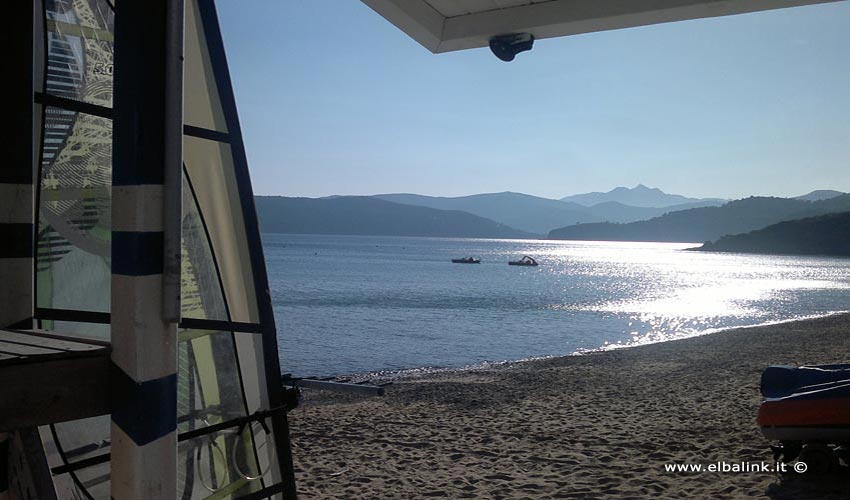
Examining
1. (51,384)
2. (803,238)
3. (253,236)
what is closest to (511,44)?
(253,236)

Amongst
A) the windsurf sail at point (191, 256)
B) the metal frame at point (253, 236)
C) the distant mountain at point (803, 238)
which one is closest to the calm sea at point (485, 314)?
the metal frame at point (253, 236)

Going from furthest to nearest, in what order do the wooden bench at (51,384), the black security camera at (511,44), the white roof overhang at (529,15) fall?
1. the black security camera at (511,44)
2. the white roof overhang at (529,15)
3. the wooden bench at (51,384)

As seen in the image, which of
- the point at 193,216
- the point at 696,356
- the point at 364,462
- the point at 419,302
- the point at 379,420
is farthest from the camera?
the point at 419,302

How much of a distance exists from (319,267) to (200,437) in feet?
273

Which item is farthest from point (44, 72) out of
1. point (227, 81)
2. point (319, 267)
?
point (319, 267)

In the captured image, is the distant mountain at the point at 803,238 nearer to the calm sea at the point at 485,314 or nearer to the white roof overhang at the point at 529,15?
the calm sea at the point at 485,314

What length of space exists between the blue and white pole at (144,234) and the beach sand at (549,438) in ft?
17.6

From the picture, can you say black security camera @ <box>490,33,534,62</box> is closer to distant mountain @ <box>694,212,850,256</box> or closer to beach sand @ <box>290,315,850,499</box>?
beach sand @ <box>290,315,850,499</box>

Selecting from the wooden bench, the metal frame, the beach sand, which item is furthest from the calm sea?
the wooden bench

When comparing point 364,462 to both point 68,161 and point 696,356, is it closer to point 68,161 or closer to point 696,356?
point 68,161

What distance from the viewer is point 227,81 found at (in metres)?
2.65

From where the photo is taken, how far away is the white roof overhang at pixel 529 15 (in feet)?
10.2

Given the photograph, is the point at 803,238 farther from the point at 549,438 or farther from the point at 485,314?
the point at 549,438

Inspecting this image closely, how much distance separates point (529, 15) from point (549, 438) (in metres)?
6.63
